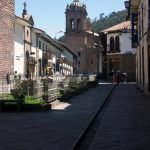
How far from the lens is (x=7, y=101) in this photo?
1847 cm

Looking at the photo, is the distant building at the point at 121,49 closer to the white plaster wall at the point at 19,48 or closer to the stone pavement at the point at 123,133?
the white plaster wall at the point at 19,48

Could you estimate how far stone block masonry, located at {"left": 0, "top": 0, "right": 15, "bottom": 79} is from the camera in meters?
24.7

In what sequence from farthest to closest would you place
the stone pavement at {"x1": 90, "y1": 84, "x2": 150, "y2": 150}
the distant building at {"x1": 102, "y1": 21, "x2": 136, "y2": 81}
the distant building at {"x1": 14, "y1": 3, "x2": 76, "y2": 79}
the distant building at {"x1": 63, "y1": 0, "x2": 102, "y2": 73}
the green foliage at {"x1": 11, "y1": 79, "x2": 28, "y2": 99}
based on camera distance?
the distant building at {"x1": 63, "y1": 0, "x2": 102, "y2": 73} < the distant building at {"x1": 102, "y1": 21, "x2": 136, "y2": 81} < the distant building at {"x1": 14, "y1": 3, "x2": 76, "y2": 79} < the green foliage at {"x1": 11, "y1": 79, "x2": 28, "y2": 99} < the stone pavement at {"x1": 90, "y1": 84, "x2": 150, "y2": 150}

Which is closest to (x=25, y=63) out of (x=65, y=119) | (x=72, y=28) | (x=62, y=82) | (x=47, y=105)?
(x=62, y=82)

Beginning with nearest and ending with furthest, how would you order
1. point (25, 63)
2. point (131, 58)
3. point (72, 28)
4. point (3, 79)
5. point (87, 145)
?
1. point (87, 145)
2. point (3, 79)
3. point (25, 63)
4. point (131, 58)
5. point (72, 28)

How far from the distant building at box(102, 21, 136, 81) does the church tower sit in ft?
78.8

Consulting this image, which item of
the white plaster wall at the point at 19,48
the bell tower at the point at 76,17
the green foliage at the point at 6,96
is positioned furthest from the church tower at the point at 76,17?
the green foliage at the point at 6,96

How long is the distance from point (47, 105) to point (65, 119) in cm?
330

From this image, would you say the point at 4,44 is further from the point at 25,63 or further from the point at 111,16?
the point at 111,16

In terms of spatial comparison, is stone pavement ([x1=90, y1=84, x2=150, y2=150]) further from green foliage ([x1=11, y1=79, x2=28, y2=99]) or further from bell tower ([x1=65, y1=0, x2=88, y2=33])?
bell tower ([x1=65, y1=0, x2=88, y2=33])

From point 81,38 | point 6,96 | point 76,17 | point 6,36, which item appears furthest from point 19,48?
point 81,38

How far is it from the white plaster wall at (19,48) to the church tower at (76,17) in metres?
53.4

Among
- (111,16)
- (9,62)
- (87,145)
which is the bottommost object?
(87,145)

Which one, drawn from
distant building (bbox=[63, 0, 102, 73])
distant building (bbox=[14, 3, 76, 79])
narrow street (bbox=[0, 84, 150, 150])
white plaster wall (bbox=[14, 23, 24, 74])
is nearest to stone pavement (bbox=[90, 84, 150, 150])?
narrow street (bbox=[0, 84, 150, 150])
